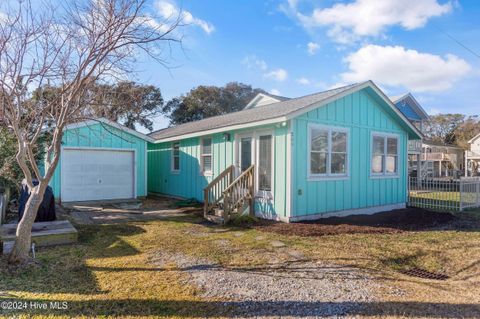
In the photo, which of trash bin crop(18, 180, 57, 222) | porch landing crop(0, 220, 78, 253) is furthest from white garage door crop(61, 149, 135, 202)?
porch landing crop(0, 220, 78, 253)

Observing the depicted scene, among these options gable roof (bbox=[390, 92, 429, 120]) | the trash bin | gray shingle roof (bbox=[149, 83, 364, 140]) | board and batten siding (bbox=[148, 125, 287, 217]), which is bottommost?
the trash bin

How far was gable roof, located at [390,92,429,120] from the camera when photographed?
21.4m

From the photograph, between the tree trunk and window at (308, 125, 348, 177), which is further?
window at (308, 125, 348, 177)

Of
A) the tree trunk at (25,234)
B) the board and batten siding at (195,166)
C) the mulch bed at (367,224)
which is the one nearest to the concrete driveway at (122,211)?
the board and batten siding at (195,166)

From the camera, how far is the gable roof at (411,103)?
842 inches

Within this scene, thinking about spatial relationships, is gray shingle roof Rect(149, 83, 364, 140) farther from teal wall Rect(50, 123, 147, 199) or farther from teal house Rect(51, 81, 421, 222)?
teal wall Rect(50, 123, 147, 199)

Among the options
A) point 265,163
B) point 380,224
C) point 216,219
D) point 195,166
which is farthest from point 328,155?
point 195,166

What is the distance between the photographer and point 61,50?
548 cm

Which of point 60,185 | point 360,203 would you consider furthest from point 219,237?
point 60,185

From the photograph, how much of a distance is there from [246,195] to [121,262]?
4.50m

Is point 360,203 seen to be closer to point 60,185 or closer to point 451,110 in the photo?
point 60,185

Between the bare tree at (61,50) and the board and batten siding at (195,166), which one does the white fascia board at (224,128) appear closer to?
the board and batten siding at (195,166)

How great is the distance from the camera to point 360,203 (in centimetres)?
958

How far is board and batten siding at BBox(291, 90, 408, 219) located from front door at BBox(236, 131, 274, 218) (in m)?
0.80
